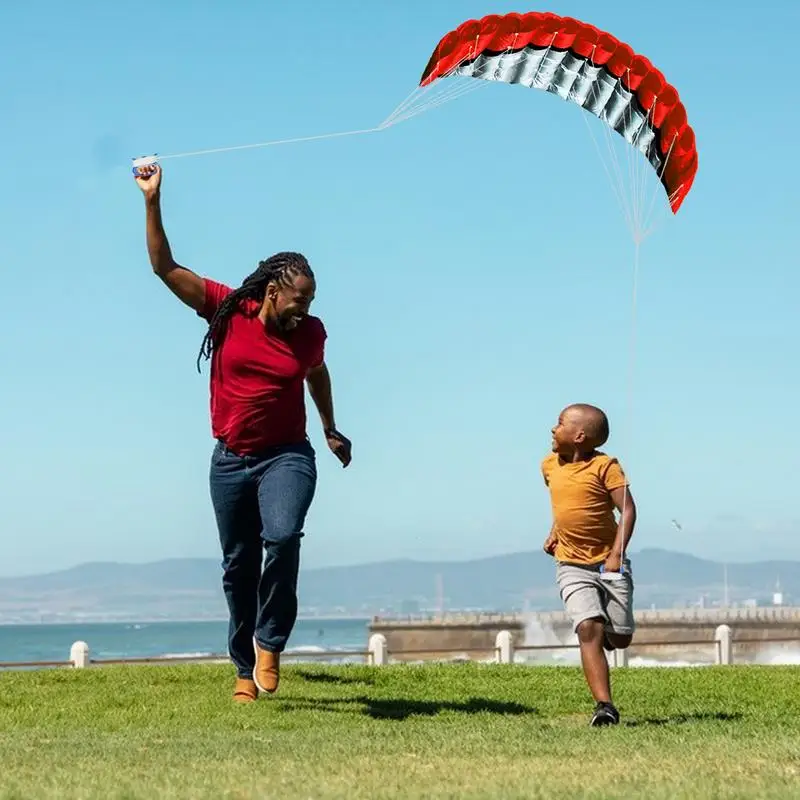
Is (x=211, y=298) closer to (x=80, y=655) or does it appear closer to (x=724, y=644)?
(x=80, y=655)

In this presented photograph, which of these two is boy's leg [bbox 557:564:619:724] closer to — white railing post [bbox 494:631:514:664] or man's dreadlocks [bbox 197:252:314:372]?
man's dreadlocks [bbox 197:252:314:372]

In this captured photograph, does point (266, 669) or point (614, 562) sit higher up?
point (614, 562)

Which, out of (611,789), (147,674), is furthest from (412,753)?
(147,674)

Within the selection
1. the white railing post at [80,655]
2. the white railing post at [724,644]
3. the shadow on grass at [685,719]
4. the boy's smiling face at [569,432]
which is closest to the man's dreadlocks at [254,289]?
the boy's smiling face at [569,432]

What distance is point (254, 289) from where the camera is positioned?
951 cm

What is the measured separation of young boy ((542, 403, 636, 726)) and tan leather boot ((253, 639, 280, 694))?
1.88 metres

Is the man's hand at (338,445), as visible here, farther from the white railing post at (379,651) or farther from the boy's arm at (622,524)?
the white railing post at (379,651)

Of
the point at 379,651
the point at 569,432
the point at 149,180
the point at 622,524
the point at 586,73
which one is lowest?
the point at 379,651

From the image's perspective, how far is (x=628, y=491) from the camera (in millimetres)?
8828

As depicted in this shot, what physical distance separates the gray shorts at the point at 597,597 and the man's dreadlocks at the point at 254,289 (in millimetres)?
2421

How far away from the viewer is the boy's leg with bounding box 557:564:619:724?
28.7 ft

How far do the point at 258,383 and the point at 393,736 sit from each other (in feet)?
7.88

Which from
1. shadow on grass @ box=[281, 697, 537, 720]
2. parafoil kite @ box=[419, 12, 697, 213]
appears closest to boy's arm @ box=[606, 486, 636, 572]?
shadow on grass @ box=[281, 697, 537, 720]

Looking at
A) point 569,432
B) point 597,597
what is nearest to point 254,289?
point 569,432
